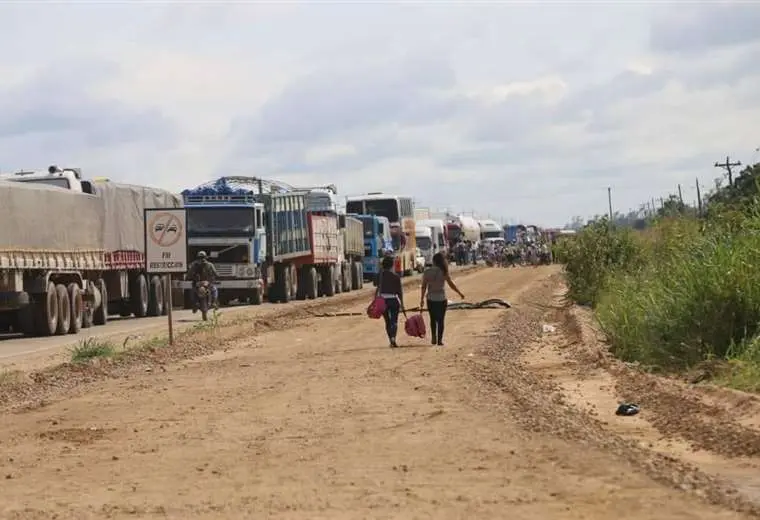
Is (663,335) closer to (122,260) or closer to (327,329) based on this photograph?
(327,329)

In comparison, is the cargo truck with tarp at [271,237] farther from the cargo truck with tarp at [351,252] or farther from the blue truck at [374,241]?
the blue truck at [374,241]

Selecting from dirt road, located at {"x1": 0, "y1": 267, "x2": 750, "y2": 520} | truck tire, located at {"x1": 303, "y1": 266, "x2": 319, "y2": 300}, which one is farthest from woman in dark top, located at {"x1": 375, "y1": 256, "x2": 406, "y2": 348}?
truck tire, located at {"x1": 303, "y1": 266, "x2": 319, "y2": 300}

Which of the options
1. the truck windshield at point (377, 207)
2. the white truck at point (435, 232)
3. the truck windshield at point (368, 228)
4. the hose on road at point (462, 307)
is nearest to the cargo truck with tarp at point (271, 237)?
the hose on road at point (462, 307)

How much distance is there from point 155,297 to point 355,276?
723 inches

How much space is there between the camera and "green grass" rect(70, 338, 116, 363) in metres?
19.5

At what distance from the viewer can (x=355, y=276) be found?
172 feet

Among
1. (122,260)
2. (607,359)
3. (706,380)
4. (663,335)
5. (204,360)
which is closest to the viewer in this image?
(706,380)

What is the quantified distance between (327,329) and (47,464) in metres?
16.4

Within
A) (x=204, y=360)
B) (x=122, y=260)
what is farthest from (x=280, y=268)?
(x=204, y=360)

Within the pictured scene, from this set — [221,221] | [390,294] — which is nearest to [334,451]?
[390,294]

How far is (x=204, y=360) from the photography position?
806 inches

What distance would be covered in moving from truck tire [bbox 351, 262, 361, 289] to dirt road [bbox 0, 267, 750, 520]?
3371 cm

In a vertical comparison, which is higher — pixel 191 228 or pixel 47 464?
pixel 191 228

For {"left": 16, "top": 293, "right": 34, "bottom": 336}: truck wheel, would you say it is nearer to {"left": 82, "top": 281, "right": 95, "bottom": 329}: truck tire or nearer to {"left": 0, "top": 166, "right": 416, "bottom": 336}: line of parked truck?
{"left": 0, "top": 166, "right": 416, "bottom": 336}: line of parked truck
